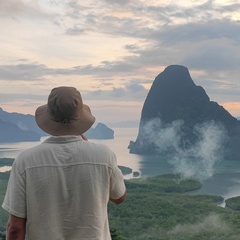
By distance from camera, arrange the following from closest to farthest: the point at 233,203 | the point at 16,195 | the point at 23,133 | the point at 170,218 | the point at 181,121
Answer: the point at 16,195
the point at 170,218
the point at 233,203
the point at 181,121
the point at 23,133

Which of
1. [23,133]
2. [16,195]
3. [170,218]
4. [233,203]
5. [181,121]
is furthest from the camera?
[23,133]

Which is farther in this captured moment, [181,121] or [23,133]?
[23,133]

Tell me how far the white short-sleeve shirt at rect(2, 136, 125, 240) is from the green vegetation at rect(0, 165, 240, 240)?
21.2 m

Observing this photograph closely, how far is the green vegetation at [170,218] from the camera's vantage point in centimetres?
2592

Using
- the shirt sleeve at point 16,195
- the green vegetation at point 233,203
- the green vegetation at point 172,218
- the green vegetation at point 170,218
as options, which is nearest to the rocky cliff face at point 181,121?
the green vegetation at point 233,203

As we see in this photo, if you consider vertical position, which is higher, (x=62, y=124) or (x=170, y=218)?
(x=62, y=124)

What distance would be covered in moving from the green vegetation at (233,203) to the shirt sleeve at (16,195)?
3555 centimetres

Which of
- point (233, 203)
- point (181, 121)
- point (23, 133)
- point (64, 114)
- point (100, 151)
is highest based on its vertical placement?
point (64, 114)

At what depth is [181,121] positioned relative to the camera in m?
80.6

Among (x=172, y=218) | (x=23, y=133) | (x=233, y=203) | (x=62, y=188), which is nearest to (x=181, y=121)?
(x=233, y=203)

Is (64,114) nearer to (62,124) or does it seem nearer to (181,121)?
(62,124)

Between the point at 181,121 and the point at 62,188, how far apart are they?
80.2 metres

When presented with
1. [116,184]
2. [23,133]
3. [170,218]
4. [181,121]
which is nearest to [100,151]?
[116,184]

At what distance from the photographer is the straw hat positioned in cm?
128
